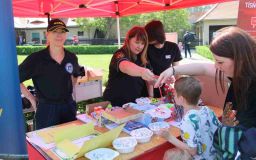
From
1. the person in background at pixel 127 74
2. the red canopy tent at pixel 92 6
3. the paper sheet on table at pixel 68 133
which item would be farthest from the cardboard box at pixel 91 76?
the paper sheet on table at pixel 68 133

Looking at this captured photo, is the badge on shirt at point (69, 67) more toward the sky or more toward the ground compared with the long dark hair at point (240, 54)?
more toward the ground

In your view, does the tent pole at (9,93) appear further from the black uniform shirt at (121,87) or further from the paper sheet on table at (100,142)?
the black uniform shirt at (121,87)

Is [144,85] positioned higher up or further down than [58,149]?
higher up

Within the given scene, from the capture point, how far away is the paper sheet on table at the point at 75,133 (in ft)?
5.39

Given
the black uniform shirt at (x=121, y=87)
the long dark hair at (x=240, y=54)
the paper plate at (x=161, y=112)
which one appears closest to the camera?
the long dark hair at (x=240, y=54)

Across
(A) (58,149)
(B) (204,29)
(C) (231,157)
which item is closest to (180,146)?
(C) (231,157)

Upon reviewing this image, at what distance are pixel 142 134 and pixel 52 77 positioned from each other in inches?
39.8

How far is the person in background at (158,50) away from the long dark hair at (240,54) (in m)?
1.48

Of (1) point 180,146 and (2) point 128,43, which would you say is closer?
(1) point 180,146

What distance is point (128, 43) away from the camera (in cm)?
246

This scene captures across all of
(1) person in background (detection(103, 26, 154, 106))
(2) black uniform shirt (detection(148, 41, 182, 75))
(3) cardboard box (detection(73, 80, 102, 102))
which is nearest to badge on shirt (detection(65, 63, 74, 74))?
(1) person in background (detection(103, 26, 154, 106))

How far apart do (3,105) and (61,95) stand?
1.68ft

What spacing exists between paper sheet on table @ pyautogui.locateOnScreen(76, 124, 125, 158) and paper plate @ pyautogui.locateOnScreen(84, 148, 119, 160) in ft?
0.09

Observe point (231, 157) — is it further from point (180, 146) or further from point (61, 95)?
point (61, 95)
